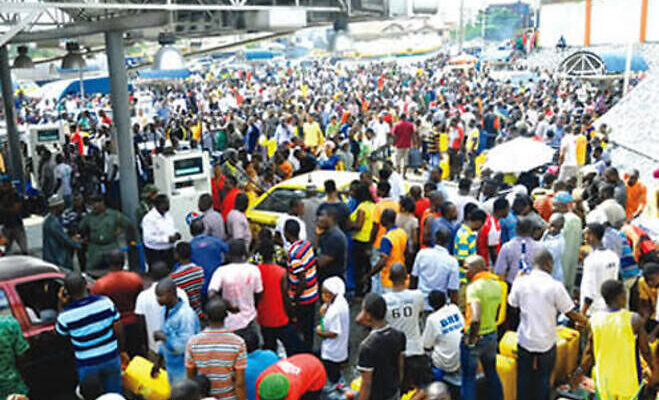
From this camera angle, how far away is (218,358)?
4.67 meters

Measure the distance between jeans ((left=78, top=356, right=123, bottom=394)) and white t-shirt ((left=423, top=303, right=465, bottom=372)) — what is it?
8.70 ft

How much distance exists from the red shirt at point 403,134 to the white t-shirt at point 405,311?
→ 10435mm

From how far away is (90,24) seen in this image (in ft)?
36.7

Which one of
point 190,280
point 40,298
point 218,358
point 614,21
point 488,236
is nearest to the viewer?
point 218,358

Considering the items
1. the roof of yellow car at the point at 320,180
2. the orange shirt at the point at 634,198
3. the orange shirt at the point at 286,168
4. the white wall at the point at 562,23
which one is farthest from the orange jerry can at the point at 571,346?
the white wall at the point at 562,23

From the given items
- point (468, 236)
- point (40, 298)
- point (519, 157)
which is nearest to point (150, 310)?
point (40, 298)

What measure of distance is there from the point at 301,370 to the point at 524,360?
216 centimetres

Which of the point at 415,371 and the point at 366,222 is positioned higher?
the point at 366,222

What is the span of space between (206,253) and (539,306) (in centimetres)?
352

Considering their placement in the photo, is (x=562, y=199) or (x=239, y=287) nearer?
(x=239, y=287)

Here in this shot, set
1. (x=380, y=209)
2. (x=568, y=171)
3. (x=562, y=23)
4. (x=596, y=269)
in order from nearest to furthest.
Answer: (x=596, y=269)
(x=380, y=209)
(x=568, y=171)
(x=562, y=23)

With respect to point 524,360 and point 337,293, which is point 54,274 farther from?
point 524,360

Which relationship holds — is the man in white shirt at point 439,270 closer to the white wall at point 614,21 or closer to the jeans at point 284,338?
the jeans at point 284,338

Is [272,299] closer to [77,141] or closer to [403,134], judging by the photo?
[403,134]
